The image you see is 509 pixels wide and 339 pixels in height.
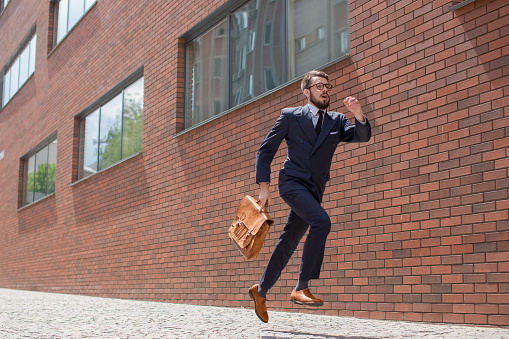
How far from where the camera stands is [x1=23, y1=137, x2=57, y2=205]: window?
15489mm

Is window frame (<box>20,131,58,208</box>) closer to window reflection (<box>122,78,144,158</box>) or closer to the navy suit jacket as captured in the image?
window reflection (<box>122,78,144,158</box>)

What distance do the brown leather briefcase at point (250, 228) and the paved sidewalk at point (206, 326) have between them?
2.03ft

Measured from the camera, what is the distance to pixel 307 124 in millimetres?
4742

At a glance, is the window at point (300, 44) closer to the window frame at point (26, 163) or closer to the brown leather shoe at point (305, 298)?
the brown leather shoe at point (305, 298)

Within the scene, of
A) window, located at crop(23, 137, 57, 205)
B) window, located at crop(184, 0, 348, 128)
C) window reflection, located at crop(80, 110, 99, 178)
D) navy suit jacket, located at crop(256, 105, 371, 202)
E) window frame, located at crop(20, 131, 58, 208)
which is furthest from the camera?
window frame, located at crop(20, 131, 58, 208)

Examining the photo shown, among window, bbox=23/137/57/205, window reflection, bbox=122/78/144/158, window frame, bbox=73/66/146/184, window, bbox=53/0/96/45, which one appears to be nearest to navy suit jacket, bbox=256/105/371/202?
window frame, bbox=73/66/146/184

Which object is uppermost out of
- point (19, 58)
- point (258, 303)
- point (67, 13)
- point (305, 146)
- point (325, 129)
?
point (19, 58)

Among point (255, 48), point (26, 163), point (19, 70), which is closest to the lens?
point (255, 48)

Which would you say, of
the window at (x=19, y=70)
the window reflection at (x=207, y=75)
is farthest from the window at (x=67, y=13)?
the window reflection at (x=207, y=75)

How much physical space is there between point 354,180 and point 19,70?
15613 millimetres

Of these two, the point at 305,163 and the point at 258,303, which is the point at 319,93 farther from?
the point at 258,303

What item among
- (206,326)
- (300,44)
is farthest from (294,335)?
(300,44)

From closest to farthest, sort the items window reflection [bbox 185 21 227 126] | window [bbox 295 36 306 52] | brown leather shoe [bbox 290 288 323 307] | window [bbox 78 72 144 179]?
brown leather shoe [bbox 290 288 323 307] → window [bbox 295 36 306 52] → window reflection [bbox 185 21 227 126] → window [bbox 78 72 144 179]

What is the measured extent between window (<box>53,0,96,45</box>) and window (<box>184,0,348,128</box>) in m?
5.09
